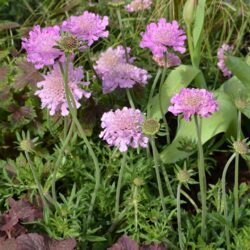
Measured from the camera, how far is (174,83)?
5.49 ft

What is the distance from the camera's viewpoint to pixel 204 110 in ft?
3.75

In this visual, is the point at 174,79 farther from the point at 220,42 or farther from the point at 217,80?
the point at 220,42

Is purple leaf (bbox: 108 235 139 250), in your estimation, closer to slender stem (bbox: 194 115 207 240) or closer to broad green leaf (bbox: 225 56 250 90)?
slender stem (bbox: 194 115 207 240)

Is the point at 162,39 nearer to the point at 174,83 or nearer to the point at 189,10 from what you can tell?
the point at 189,10

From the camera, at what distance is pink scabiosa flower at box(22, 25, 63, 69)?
1.19 meters

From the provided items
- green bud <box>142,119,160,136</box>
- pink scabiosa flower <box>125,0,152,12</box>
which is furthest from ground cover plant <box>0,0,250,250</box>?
pink scabiosa flower <box>125,0,152,12</box>

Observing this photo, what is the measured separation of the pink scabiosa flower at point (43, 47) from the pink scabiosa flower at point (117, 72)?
237mm

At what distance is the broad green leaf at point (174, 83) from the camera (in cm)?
165

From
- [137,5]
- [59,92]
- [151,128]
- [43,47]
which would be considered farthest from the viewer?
[137,5]

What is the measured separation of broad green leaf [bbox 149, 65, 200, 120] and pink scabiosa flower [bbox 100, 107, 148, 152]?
37cm

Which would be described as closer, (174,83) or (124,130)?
(124,130)

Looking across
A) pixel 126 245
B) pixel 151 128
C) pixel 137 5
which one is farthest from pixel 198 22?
pixel 126 245

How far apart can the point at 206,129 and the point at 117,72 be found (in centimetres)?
29

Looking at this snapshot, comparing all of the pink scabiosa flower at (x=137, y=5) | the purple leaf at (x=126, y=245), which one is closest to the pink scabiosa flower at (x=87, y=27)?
the purple leaf at (x=126, y=245)
